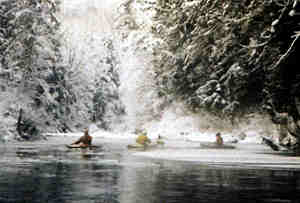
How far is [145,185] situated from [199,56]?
10680 millimetres

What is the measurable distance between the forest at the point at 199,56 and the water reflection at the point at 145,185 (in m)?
3.96

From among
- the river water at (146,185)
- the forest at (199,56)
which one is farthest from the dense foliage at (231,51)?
the river water at (146,185)

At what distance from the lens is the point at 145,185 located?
1375 cm

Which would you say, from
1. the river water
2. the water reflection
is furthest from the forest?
the water reflection

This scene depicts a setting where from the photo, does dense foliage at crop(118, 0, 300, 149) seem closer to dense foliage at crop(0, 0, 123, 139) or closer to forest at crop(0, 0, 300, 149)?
forest at crop(0, 0, 300, 149)

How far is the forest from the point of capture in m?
18.8

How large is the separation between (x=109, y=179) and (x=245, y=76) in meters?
11.5

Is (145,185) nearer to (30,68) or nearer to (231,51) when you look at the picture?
(231,51)

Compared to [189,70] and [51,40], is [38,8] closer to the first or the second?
[51,40]

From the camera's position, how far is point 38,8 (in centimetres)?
4731

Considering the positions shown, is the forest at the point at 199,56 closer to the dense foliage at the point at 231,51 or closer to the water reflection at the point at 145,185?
the dense foliage at the point at 231,51

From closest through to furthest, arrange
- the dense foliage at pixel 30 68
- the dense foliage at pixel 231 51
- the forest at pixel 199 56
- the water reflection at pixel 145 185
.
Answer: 1. the water reflection at pixel 145 185
2. the dense foliage at pixel 231 51
3. the forest at pixel 199 56
4. the dense foliage at pixel 30 68

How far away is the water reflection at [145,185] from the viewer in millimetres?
11391

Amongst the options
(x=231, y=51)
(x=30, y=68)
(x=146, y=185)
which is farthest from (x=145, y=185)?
(x=30, y=68)
